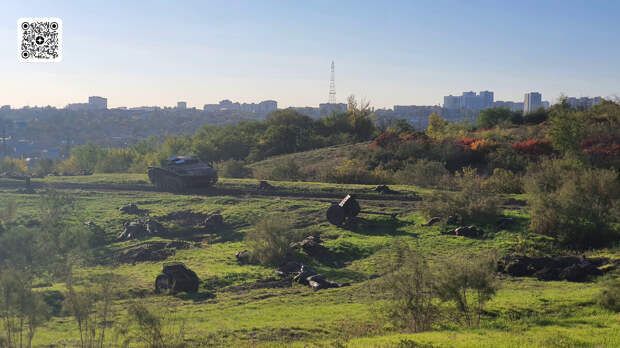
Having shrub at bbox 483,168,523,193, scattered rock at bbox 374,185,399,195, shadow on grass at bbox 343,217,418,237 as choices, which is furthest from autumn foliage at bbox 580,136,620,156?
shadow on grass at bbox 343,217,418,237

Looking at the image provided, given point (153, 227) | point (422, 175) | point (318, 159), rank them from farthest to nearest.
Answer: point (318, 159), point (422, 175), point (153, 227)

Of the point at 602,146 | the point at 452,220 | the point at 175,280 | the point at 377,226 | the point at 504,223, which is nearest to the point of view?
the point at 175,280

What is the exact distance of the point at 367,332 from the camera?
10.1m

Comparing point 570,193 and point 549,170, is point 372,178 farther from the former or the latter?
point 570,193

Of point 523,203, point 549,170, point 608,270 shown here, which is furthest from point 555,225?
point 549,170

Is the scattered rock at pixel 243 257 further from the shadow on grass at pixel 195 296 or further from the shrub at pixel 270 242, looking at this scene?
the shadow on grass at pixel 195 296

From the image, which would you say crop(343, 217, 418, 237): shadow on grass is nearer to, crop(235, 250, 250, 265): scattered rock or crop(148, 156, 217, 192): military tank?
crop(235, 250, 250, 265): scattered rock

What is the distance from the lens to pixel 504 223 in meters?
18.6

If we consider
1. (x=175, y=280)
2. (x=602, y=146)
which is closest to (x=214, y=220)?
(x=175, y=280)

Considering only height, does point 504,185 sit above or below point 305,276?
above

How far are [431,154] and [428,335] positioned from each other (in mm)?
28780

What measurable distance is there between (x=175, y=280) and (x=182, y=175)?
15693 mm

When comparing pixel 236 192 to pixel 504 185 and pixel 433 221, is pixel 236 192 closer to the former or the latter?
pixel 433 221

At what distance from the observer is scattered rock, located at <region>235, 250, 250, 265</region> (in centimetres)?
1721
